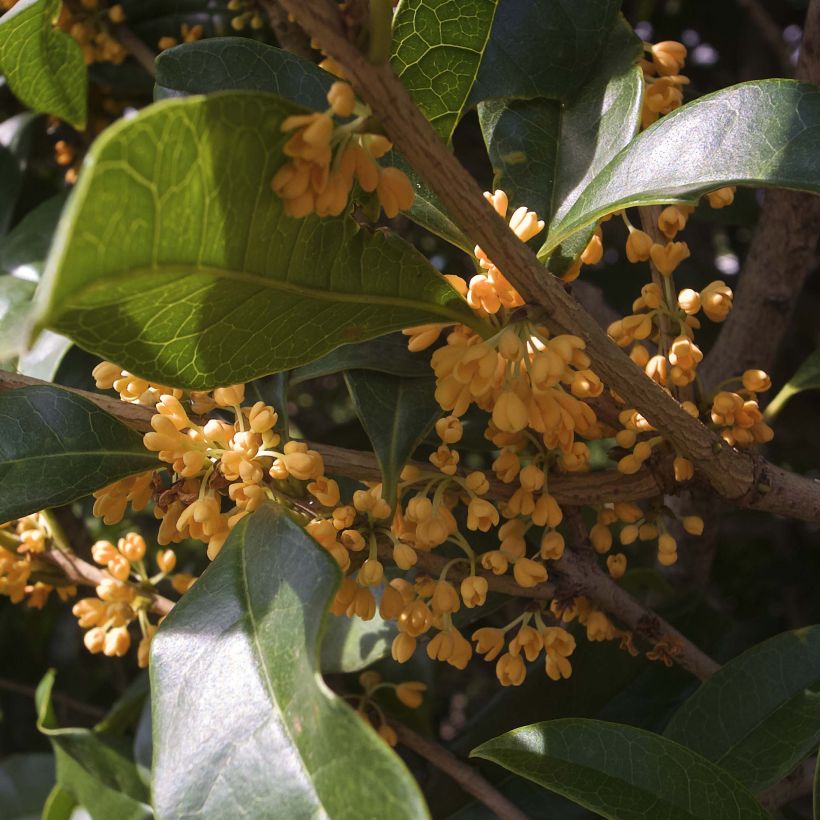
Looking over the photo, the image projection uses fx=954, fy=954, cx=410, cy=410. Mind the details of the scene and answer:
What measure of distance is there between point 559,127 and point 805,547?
193cm

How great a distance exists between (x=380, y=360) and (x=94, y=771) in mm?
891

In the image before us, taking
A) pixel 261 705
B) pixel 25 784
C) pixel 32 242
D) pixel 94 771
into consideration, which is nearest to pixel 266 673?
pixel 261 705

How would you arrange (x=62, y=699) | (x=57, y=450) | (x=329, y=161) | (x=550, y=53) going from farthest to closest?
(x=62, y=699) < (x=550, y=53) < (x=57, y=450) < (x=329, y=161)

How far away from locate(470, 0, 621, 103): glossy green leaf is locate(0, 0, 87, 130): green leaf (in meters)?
0.60

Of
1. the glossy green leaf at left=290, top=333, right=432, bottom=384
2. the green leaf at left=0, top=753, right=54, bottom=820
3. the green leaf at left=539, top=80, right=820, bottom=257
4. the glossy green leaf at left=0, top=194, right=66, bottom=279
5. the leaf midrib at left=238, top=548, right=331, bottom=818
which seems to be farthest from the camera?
the green leaf at left=0, top=753, right=54, bottom=820

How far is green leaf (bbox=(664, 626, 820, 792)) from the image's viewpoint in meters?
1.12

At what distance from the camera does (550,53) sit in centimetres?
119

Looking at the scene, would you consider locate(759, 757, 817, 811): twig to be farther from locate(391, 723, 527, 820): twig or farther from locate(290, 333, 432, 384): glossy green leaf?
locate(290, 333, 432, 384): glossy green leaf

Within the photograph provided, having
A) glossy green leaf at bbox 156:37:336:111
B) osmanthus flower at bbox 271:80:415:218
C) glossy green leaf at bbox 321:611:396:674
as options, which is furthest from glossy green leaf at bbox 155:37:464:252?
glossy green leaf at bbox 321:611:396:674

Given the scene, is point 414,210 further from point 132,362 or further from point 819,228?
point 819,228

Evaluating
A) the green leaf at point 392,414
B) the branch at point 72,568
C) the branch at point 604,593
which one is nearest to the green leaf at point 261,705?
the green leaf at point 392,414

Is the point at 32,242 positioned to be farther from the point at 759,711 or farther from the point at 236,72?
the point at 759,711

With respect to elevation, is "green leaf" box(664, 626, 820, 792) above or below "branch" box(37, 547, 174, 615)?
below

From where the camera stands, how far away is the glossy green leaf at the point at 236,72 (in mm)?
1117
